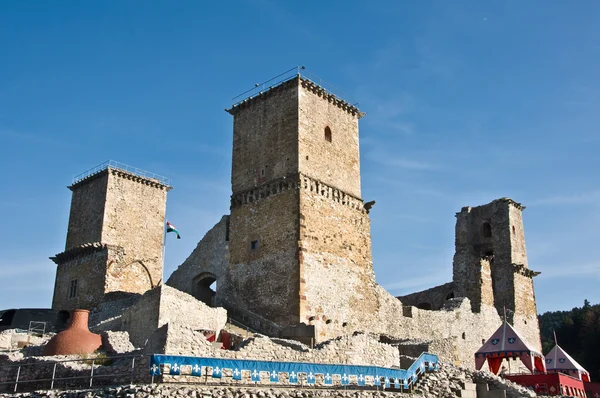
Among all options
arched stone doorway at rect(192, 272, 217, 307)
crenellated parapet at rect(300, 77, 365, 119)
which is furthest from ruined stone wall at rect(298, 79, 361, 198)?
arched stone doorway at rect(192, 272, 217, 307)

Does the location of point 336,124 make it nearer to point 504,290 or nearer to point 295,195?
point 295,195

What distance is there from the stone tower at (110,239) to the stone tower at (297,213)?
251 inches

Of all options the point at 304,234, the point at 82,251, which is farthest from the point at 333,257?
the point at 82,251

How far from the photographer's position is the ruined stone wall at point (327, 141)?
3041 cm

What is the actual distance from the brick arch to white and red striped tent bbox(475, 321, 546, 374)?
17.0m

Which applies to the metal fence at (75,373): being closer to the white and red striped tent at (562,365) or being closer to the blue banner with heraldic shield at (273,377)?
the blue banner with heraldic shield at (273,377)

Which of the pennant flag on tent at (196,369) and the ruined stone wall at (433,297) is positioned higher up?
the ruined stone wall at (433,297)

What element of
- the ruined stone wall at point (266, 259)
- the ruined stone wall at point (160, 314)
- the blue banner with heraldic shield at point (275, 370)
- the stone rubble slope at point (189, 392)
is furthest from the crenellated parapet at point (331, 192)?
the stone rubble slope at point (189, 392)

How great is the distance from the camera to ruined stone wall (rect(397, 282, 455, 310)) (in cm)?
4376

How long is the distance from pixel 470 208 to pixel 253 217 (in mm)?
18628

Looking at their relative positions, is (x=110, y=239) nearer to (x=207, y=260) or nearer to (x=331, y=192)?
(x=207, y=260)

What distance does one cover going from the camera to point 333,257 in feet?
97.8

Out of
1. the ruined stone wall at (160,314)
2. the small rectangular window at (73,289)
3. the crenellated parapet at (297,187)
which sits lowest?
the ruined stone wall at (160,314)

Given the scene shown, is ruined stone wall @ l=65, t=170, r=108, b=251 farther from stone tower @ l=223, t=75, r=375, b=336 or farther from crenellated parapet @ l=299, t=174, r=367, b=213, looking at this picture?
crenellated parapet @ l=299, t=174, r=367, b=213
